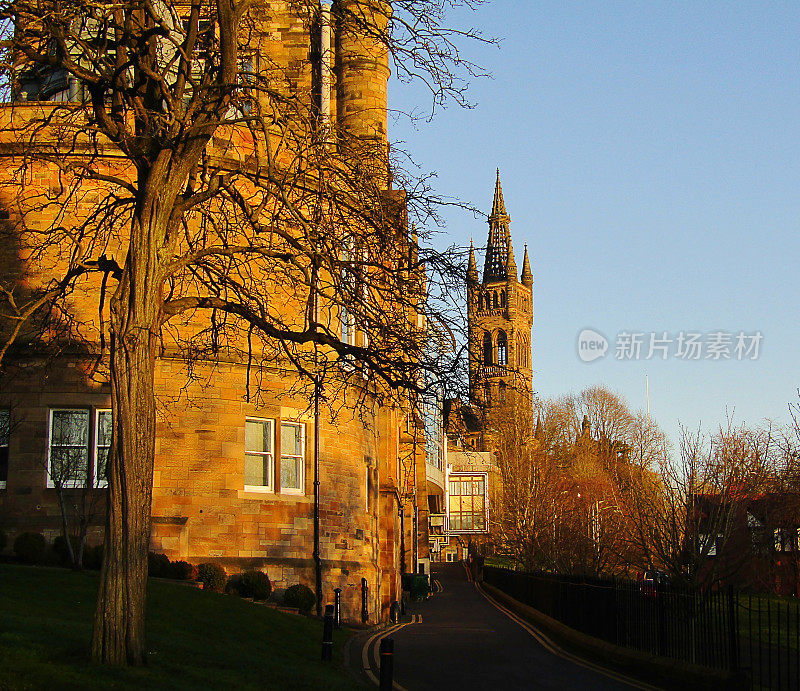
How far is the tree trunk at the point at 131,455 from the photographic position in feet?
37.3

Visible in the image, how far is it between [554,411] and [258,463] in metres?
69.9

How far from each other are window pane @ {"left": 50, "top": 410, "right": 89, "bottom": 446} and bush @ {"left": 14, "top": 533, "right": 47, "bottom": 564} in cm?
221

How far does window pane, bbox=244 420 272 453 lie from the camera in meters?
25.5

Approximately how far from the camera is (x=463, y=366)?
12.7 m

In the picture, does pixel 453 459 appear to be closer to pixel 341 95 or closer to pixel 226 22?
pixel 341 95

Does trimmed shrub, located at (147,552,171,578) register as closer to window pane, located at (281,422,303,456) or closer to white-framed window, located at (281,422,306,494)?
white-framed window, located at (281,422,306,494)

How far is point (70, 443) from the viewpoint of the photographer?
2394 cm

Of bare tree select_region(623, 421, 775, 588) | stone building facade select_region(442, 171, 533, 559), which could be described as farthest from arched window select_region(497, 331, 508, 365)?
bare tree select_region(623, 421, 775, 588)

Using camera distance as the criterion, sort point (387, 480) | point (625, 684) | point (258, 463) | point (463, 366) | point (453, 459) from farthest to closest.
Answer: point (453, 459) < point (387, 480) < point (258, 463) < point (625, 684) < point (463, 366)

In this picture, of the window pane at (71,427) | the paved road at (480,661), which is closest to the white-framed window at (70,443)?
the window pane at (71,427)

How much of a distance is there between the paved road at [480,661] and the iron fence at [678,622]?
3.04ft

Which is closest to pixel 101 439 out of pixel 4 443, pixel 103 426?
pixel 103 426

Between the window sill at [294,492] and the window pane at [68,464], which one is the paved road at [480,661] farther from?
the window pane at [68,464]

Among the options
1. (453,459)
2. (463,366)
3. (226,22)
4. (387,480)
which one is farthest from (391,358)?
(453,459)
